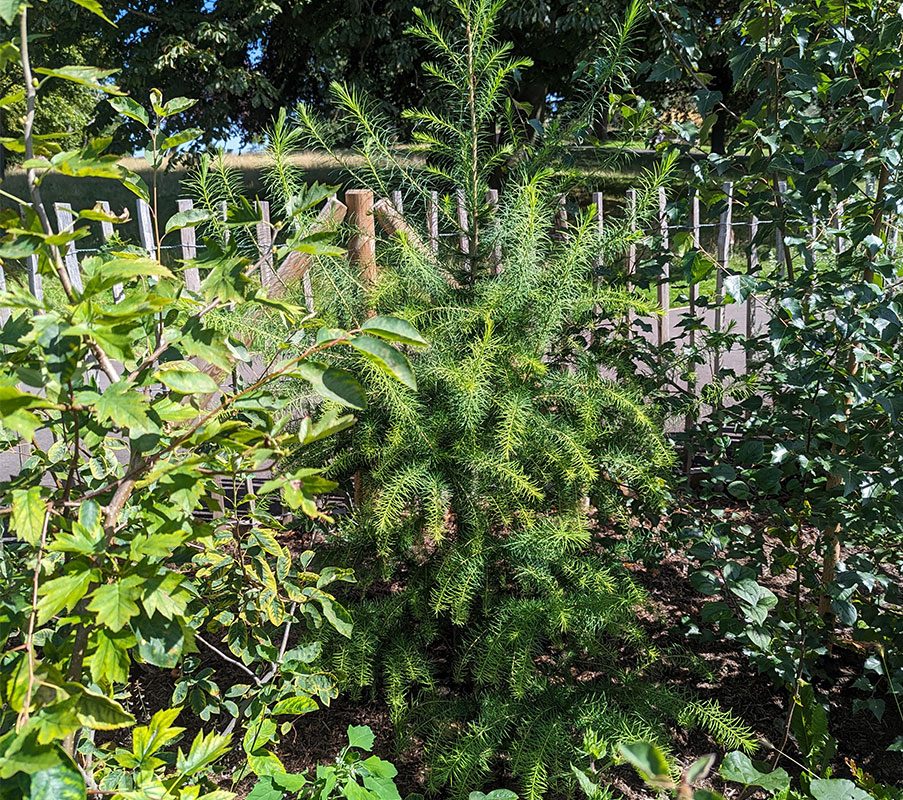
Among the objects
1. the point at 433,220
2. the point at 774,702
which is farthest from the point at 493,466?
the point at 774,702

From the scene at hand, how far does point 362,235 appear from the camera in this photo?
2.56 meters

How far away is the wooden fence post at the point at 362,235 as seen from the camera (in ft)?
8.38

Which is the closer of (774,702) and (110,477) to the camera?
(110,477)

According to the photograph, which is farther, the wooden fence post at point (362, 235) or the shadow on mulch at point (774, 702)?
the wooden fence post at point (362, 235)

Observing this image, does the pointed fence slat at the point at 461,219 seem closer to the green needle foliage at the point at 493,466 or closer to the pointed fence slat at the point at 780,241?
the green needle foliage at the point at 493,466

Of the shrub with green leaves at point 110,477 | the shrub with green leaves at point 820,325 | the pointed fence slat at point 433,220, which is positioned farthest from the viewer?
the pointed fence slat at point 433,220

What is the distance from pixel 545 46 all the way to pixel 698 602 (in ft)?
35.8

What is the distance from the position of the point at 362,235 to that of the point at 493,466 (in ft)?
3.15

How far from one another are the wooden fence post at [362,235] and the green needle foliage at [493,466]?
0.12 m

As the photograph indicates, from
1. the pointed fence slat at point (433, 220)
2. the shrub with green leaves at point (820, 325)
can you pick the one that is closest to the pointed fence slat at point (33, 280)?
the pointed fence slat at point (433, 220)

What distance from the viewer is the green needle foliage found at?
6.83 feet

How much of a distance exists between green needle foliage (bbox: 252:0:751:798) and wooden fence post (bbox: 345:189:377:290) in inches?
4.7

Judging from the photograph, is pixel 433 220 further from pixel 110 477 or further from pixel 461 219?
pixel 110 477

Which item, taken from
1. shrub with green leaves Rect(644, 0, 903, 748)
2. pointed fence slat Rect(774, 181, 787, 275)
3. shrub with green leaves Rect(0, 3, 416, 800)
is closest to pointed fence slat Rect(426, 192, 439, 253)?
shrub with green leaves Rect(644, 0, 903, 748)
